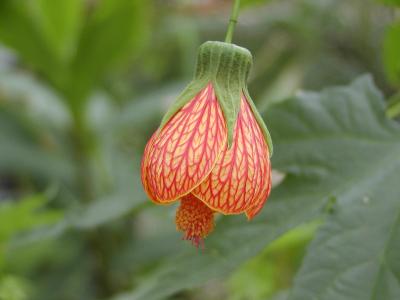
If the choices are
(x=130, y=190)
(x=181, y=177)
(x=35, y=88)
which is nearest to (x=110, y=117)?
(x=35, y=88)

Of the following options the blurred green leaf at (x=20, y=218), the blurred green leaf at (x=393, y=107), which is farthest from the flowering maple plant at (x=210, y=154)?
the blurred green leaf at (x=20, y=218)

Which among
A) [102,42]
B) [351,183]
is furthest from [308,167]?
[102,42]

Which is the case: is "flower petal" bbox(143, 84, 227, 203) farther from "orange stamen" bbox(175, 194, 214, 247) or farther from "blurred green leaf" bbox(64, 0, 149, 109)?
"blurred green leaf" bbox(64, 0, 149, 109)

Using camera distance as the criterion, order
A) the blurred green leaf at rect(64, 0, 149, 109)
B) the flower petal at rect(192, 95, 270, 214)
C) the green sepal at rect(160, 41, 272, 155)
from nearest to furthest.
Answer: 1. the flower petal at rect(192, 95, 270, 214)
2. the green sepal at rect(160, 41, 272, 155)
3. the blurred green leaf at rect(64, 0, 149, 109)

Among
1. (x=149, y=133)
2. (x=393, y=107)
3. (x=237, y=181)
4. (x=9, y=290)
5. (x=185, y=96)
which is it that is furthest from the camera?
(x=149, y=133)

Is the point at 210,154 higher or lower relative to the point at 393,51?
lower

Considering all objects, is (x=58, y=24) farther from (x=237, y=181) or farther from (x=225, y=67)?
(x=237, y=181)

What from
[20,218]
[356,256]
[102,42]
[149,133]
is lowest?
[356,256]

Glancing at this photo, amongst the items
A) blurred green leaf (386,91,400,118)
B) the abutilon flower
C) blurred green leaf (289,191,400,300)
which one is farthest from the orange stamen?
blurred green leaf (386,91,400,118)
